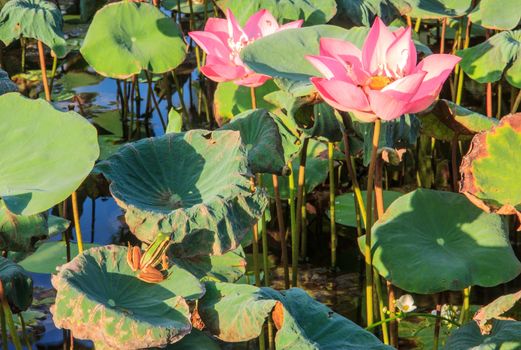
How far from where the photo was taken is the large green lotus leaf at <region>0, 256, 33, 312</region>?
5.72 ft

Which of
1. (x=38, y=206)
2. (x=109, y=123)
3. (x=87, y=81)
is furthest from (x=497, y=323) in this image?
(x=87, y=81)

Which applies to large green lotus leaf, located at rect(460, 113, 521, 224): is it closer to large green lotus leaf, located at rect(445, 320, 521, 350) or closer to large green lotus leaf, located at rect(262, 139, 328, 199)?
large green lotus leaf, located at rect(445, 320, 521, 350)

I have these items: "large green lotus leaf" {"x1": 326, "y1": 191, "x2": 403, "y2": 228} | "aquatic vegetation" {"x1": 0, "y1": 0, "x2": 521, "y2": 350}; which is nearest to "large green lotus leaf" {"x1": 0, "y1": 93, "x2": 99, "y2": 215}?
"aquatic vegetation" {"x1": 0, "y1": 0, "x2": 521, "y2": 350}

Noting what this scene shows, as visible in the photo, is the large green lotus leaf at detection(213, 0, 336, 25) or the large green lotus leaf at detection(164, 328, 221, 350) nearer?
the large green lotus leaf at detection(164, 328, 221, 350)

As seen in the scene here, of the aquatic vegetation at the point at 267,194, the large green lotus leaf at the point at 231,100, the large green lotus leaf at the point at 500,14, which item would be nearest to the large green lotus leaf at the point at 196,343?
the aquatic vegetation at the point at 267,194

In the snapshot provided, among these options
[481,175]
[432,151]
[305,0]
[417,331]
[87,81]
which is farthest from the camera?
[87,81]

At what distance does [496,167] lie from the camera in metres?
1.87

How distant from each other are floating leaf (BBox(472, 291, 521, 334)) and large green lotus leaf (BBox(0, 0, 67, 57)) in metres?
1.68

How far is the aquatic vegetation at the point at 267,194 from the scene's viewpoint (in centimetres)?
139

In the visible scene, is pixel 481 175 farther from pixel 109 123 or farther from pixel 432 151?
pixel 109 123

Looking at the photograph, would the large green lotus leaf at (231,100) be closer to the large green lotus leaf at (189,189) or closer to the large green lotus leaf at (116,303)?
the large green lotus leaf at (189,189)

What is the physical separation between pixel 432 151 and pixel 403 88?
6.30 feet

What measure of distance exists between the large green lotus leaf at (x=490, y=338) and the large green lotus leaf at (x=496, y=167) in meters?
0.30

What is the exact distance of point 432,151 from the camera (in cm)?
339
